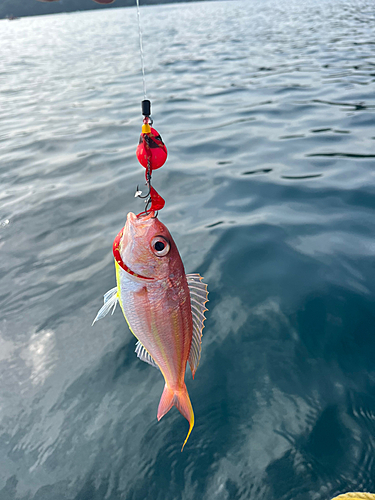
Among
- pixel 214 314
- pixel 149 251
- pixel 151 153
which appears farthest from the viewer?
pixel 214 314

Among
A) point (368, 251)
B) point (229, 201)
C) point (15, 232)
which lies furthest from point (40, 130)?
point (368, 251)

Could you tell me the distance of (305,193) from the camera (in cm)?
682

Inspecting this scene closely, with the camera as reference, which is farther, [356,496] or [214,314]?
[214,314]

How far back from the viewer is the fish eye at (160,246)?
7.30ft

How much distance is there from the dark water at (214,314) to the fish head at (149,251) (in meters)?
1.88

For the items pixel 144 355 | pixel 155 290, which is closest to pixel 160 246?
pixel 155 290

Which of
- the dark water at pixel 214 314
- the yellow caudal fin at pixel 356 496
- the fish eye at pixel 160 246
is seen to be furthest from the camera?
the dark water at pixel 214 314

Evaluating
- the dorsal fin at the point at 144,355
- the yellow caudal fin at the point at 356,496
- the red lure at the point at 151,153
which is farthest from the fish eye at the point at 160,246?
the yellow caudal fin at the point at 356,496

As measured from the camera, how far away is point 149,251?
223 centimetres

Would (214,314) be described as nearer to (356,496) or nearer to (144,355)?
(144,355)

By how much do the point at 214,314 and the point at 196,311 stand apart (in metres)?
2.06

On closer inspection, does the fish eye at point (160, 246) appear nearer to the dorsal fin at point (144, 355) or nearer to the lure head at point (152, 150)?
the lure head at point (152, 150)

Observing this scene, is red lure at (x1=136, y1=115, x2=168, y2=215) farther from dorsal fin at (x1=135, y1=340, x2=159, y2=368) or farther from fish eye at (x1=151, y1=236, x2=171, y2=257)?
dorsal fin at (x1=135, y1=340, x2=159, y2=368)

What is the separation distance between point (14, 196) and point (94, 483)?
643cm
